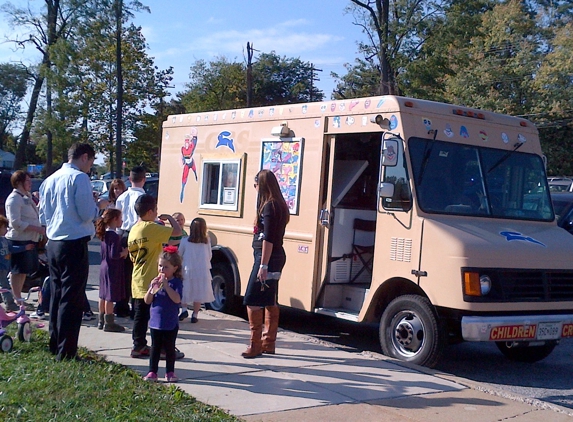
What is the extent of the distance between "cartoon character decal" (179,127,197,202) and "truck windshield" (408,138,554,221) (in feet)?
13.5

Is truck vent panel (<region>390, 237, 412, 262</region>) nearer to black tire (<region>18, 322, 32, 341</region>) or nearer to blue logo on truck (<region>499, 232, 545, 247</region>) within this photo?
blue logo on truck (<region>499, 232, 545, 247</region>)

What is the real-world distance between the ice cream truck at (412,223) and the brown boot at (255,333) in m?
1.30

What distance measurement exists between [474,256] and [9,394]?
4.24 metres

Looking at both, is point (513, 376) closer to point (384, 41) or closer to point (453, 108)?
point (453, 108)

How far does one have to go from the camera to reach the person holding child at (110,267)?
8.00 metres

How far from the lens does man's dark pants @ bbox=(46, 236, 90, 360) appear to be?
6.35 m

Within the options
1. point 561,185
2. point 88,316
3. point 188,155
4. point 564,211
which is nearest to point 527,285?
point 564,211

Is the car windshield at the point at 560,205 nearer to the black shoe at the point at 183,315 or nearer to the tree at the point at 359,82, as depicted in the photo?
the black shoe at the point at 183,315

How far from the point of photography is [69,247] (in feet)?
20.9

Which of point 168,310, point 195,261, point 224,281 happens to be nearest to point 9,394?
point 168,310

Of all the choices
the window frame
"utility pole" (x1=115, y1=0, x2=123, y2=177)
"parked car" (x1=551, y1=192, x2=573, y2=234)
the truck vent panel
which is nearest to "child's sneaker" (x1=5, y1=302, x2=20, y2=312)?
the window frame

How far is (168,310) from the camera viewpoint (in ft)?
20.2

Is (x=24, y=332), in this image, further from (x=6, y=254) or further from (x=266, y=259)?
(x=266, y=259)

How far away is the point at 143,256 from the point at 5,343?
1490 millimetres
